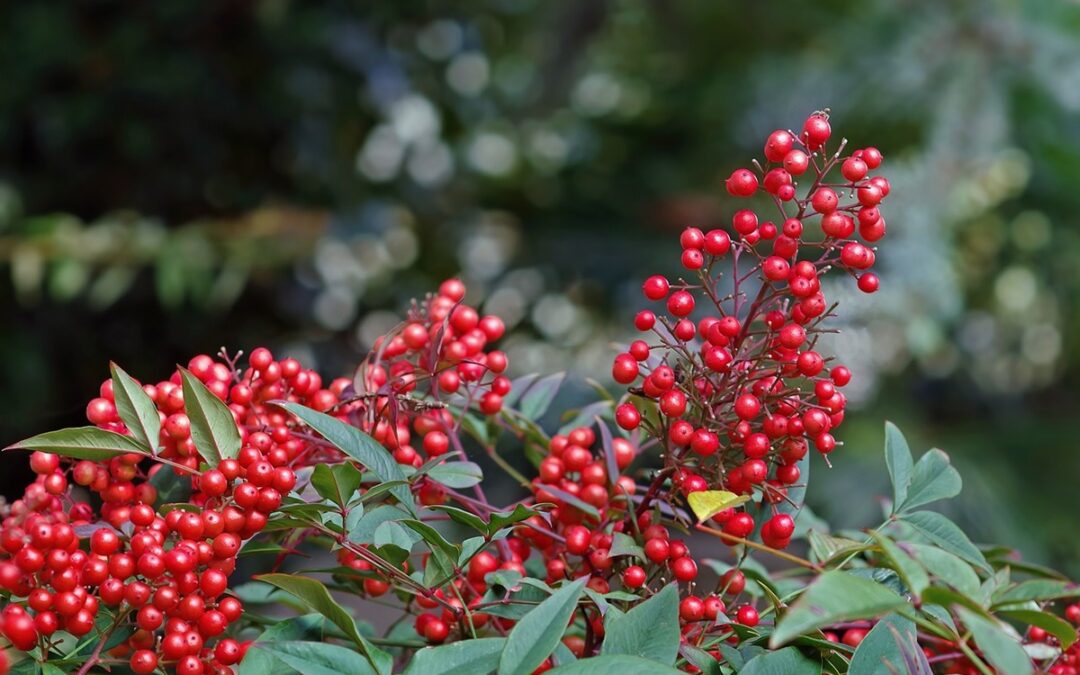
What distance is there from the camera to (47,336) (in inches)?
61.2

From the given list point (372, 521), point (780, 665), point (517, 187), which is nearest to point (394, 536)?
point (372, 521)

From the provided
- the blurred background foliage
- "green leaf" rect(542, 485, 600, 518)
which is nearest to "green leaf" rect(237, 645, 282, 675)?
"green leaf" rect(542, 485, 600, 518)

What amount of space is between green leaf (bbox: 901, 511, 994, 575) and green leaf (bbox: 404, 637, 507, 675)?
5.5 inches

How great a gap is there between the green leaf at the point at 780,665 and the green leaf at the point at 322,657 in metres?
0.11

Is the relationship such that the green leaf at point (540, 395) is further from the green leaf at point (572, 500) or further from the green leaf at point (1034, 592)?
the green leaf at point (1034, 592)

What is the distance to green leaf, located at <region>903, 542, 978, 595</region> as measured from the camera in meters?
0.24

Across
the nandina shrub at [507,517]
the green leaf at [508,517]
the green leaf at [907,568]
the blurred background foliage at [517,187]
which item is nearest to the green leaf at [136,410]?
the nandina shrub at [507,517]

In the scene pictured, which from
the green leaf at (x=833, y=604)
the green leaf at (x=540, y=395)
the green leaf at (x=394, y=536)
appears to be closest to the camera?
the green leaf at (x=833, y=604)

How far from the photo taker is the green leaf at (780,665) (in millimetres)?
287

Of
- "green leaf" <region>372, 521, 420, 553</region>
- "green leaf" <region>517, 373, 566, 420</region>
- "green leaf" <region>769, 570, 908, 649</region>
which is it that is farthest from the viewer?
"green leaf" <region>517, 373, 566, 420</region>

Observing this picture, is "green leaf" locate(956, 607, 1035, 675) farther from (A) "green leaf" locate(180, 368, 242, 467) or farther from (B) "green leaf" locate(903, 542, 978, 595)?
(A) "green leaf" locate(180, 368, 242, 467)

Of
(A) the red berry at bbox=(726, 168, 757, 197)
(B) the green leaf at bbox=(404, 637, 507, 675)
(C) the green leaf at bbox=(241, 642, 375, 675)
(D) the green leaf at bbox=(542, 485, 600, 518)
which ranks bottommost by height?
(C) the green leaf at bbox=(241, 642, 375, 675)

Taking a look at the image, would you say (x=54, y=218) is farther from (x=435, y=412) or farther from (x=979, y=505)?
(x=979, y=505)

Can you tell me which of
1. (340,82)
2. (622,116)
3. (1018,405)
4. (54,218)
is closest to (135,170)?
(54,218)
